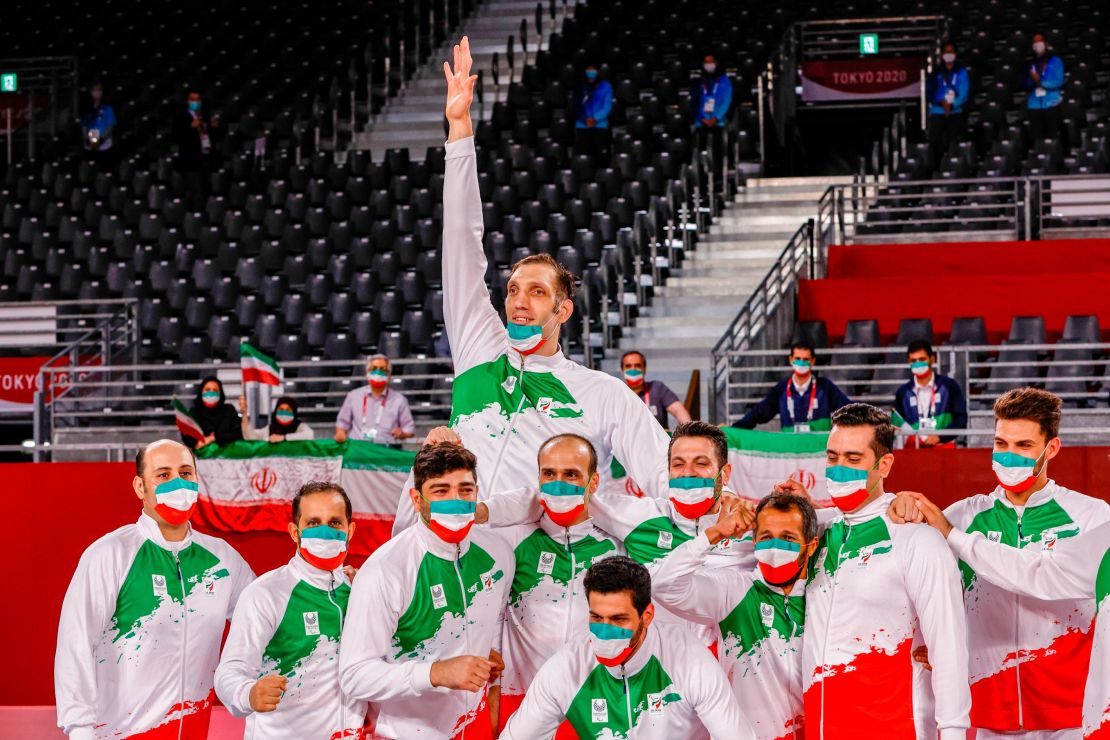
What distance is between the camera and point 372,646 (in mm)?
5180

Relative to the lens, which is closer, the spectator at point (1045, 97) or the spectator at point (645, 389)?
the spectator at point (645, 389)

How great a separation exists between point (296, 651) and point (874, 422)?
7.51 ft

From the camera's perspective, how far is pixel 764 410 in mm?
10672

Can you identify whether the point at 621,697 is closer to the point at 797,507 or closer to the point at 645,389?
the point at 797,507

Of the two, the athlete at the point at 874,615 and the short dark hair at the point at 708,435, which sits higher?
the short dark hair at the point at 708,435

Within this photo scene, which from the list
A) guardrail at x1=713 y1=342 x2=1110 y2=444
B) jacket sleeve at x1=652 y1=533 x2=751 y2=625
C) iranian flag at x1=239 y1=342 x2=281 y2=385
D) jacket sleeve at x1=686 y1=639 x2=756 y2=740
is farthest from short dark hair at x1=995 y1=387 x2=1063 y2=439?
iranian flag at x1=239 y1=342 x2=281 y2=385

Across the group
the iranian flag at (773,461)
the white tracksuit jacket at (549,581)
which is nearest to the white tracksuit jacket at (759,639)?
the white tracksuit jacket at (549,581)

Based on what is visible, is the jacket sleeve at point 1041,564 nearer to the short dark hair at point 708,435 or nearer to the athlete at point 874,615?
the athlete at point 874,615

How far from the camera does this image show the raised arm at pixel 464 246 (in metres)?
5.67

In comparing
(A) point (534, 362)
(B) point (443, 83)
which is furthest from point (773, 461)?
(B) point (443, 83)

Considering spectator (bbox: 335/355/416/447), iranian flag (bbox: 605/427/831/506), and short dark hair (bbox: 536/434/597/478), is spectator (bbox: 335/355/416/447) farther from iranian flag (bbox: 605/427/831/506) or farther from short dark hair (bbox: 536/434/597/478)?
short dark hair (bbox: 536/434/597/478)

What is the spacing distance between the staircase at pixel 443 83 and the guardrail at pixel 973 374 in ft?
29.6

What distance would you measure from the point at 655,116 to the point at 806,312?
500 cm

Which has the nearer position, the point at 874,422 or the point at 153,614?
the point at 874,422
